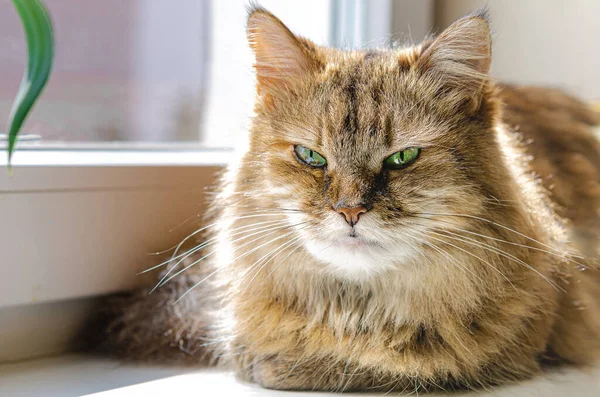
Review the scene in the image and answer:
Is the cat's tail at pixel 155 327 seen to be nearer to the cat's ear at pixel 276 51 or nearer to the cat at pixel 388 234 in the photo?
the cat at pixel 388 234

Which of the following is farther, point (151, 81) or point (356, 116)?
point (151, 81)

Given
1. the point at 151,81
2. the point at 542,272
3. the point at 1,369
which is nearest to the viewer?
the point at 542,272

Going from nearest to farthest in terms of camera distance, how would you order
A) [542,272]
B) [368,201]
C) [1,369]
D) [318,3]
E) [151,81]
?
→ 1. [368,201]
2. [542,272]
3. [1,369]
4. [151,81]
5. [318,3]

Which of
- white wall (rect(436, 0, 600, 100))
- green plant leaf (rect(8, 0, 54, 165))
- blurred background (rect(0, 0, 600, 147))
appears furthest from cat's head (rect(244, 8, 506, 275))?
white wall (rect(436, 0, 600, 100))

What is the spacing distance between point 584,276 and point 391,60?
2.09ft

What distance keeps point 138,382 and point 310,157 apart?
22.1 inches

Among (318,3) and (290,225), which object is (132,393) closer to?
(290,225)

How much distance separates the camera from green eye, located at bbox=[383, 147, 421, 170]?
46.8 inches

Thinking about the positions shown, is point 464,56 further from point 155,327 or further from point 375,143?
point 155,327

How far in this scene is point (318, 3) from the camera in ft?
6.89

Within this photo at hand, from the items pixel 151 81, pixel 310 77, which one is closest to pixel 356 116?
pixel 310 77

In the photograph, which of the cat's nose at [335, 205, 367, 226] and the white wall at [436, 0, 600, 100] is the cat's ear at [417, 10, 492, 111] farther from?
the white wall at [436, 0, 600, 100]

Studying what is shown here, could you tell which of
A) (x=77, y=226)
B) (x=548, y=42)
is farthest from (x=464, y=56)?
(x=77, y=226)

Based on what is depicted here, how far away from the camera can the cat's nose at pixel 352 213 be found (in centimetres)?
110
